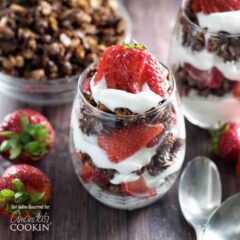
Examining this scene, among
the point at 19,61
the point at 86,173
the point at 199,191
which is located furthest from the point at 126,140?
the point at 19,61

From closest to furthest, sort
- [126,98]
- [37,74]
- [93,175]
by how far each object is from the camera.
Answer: [126,98], [93,175], [37,74]

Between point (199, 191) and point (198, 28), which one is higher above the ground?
point (198, 28)

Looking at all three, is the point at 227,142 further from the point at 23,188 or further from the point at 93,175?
A: the point at 23,188

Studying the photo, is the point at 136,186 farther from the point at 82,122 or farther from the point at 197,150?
the point at 197,150

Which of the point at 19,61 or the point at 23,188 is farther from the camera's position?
the point at 19,61

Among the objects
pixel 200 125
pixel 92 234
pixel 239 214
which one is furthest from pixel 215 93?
pixel 92 234

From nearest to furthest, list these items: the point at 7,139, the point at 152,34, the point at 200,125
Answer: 1. the point at 7,139
2. the point at 200,125
3. the point at 152,34

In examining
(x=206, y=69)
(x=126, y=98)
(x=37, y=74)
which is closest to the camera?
(x=126, y=98)

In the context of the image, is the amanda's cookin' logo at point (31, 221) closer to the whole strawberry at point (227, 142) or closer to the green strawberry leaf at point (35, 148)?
the green strawberry leaf at point (35, 148)
